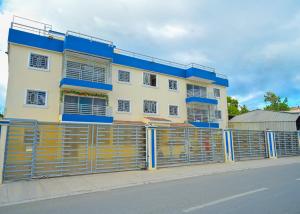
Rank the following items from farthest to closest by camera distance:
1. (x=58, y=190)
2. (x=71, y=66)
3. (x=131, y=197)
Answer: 1. (x=71, y=66)
2. (x=58, y=190)
3. (x=131, y=197)

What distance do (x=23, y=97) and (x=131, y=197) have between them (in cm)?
1536

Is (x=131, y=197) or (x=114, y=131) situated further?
(x=114, y=131)

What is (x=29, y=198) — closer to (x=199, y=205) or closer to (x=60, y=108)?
(x=199, y=205)

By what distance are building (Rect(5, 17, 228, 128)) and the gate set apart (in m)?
8.16

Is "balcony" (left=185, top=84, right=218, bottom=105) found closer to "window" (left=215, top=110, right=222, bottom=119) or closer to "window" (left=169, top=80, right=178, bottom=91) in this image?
"window" (left=215, top=110, right=222, bottom=119)

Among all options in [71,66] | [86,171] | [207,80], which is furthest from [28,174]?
[207,80]

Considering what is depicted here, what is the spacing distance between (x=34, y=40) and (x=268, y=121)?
32225 mm

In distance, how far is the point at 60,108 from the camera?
19.3 m

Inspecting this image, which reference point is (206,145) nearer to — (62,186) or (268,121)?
(62,186)

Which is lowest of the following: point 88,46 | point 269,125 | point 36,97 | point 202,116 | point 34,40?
point 269,125

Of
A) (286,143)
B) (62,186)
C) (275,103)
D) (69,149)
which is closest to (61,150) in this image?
(69,149)

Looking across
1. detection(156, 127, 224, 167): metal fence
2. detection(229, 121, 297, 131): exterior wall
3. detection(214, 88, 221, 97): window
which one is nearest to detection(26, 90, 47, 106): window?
detection(156, 127, 224, 167): metal fence

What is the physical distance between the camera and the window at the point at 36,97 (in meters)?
18.3

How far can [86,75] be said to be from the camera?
2142cm
